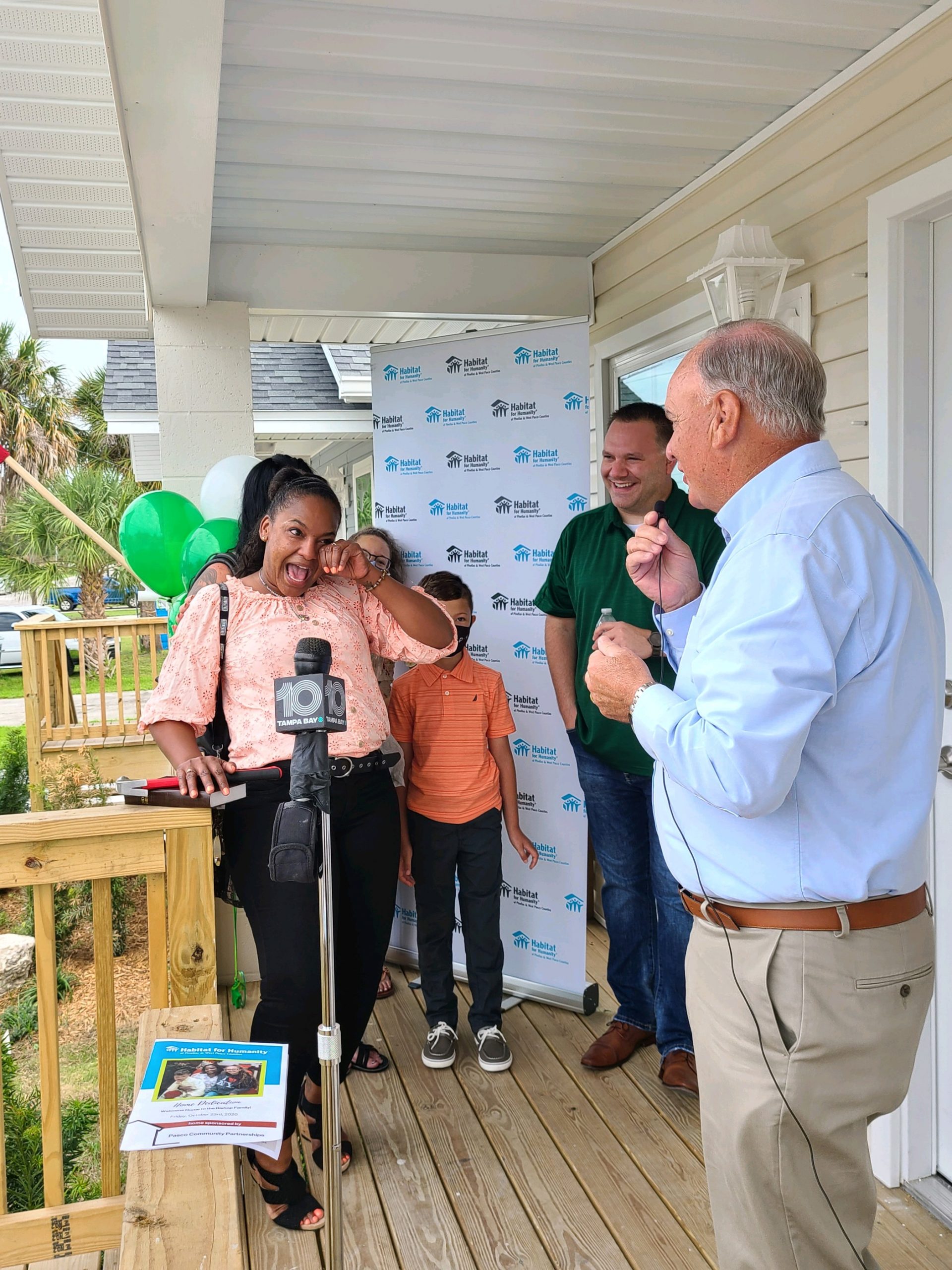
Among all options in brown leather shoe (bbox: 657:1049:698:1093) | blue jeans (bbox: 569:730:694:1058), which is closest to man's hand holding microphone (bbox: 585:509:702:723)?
blue jeans (bbox: 569:730:694:1058)

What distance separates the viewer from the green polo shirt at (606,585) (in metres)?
2.69

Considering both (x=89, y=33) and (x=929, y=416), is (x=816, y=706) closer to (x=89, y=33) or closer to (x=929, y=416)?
(x=929, y=416)

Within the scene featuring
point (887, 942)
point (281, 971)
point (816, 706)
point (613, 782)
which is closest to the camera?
point (816, 706)

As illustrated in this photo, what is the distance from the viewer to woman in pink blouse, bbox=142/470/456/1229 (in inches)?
83.8

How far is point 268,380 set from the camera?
8.43 m

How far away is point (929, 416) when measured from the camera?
2.26 metres

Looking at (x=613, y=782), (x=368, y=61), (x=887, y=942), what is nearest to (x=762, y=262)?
(x=368, y=61)

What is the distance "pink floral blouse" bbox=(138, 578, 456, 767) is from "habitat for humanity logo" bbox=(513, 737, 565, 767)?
43.3 inches

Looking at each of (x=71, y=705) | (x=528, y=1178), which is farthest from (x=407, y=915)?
(x=71, y=705)

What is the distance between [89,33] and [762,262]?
1703mm

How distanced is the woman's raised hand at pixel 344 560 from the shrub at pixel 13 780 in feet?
19.4

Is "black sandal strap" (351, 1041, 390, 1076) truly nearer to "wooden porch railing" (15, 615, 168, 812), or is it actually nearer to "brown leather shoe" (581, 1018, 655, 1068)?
"brown leather shoe" (581, 1018, 655, 1068)

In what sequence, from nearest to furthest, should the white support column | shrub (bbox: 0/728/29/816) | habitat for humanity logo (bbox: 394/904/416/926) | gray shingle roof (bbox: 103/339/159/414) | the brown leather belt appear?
the brown leather belt
habitat for humanity logo (bbox: 394/904/416/926)
the white support column
gray shingle roof (bbox: 103/339/159/414)
shrub (bbox: 0/728/29/816)

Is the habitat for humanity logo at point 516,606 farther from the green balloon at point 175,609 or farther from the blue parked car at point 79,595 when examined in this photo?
the blue parked car at point 79,595
